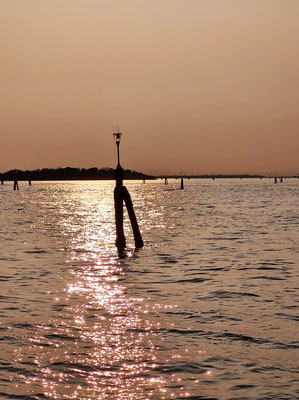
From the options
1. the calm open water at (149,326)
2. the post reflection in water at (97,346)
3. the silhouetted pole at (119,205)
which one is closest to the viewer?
the post reflection in water at (97,346)

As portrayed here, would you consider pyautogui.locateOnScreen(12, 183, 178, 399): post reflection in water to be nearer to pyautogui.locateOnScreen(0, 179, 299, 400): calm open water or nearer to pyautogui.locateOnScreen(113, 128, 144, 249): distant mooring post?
pyautogui.locateOnScreen(0, 179, 299, 400): calm open water

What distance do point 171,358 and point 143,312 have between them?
3511 millimetres

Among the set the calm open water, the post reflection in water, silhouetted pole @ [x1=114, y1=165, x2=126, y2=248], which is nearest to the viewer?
the post reflection in water

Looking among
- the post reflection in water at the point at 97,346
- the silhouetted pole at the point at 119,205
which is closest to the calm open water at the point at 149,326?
the post reflection in water at the point at 97,346

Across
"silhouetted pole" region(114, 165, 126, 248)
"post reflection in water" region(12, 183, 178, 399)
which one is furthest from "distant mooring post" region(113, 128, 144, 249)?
"post reflection in water" region(12, 183, 178, 399)

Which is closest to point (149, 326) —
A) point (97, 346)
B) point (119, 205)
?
point (97, 346)

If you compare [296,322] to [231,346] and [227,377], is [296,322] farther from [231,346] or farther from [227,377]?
[227,377]

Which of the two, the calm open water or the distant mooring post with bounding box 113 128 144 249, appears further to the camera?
the distant mooring post with bounding box 113 128 144 249

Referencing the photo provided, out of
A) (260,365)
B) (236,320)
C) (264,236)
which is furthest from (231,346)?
(264,236)

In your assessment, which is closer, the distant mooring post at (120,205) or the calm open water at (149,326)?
the calm open water at (149,326)

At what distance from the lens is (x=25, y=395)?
8.12 meters

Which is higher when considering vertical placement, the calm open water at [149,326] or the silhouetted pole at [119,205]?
the silhouetted pole at [119,205]

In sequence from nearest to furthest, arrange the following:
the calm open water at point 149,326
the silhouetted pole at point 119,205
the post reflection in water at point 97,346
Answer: the post reflection in water at point 97,346 → the calm open water at point 149,326 → the silhouetted pole at point 119,205

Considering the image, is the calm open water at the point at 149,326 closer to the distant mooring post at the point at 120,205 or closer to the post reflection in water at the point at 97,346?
the post reflection in water at the point at 97,346
